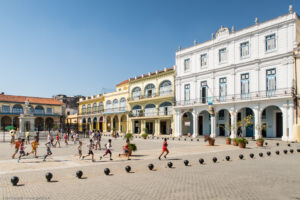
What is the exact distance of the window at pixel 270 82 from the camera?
29109mm

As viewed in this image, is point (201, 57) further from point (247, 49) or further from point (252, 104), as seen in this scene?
point (252, 104)

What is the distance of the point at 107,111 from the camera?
56.9 metres

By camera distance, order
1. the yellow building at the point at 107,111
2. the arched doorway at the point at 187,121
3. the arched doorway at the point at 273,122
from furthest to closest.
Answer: the yellow building at the point at 107,111
the arched doorway at the point at 187,121
the arched doorway at the point at 273,122

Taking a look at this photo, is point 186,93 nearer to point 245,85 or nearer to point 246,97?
point 245,85

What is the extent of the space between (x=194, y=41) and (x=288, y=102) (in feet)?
54.7

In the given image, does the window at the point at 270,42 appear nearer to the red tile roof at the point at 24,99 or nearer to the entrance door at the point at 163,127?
the entrance door at the point at 163,127

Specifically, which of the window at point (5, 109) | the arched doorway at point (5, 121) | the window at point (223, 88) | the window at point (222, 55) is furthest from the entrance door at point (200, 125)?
the arched doorway at point (5, 121)

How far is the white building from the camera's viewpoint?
2811cm

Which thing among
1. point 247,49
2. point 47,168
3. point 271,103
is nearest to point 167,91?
point 247,49

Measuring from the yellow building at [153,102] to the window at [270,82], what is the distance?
50.3 ft

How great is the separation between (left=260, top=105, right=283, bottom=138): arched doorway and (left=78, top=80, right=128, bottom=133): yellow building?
26.7m

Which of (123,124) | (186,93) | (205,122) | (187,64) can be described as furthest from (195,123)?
(123,124)

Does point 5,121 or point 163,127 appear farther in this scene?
point 5,121

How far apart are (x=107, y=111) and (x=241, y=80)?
32372 millimetres
